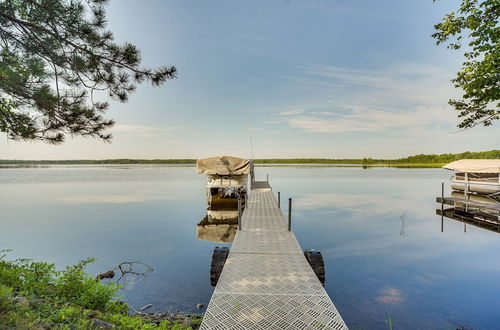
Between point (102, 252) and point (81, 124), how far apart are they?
6.33m

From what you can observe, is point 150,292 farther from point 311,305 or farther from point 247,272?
point 311,305

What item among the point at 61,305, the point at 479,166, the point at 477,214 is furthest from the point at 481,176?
the point at 61,305

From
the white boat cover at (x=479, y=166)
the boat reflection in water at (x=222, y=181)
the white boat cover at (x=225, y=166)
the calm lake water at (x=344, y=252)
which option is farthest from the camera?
the white boat cover at (x=225, y=166)

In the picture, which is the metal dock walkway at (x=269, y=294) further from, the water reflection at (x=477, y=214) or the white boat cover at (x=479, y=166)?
the white boat cover at (x=479, y=166)

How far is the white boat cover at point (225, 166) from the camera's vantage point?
16.9m

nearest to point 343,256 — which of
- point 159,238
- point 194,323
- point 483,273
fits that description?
point 483,273

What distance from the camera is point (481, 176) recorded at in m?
18.5

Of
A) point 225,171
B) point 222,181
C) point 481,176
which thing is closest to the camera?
point 225,171

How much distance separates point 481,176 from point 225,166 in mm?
19424

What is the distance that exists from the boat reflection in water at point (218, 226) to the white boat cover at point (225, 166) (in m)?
2.70

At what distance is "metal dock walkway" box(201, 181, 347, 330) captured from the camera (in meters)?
3.42

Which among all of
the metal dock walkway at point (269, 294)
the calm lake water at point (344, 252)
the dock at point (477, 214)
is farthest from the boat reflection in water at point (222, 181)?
the dock at point (477, 214)

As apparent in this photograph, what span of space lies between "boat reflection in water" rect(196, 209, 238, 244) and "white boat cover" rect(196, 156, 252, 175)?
2701mm

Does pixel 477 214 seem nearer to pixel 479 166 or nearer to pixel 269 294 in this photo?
pixel 479 166
